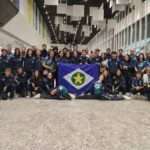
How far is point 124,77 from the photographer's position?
52.4ft

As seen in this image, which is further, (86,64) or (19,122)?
(86,64)

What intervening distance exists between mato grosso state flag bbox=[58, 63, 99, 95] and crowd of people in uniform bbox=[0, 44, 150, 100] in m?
0.21

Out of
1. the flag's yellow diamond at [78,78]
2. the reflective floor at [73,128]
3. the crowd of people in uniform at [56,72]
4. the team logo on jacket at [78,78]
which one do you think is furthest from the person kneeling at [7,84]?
the reflective floor at [73,128]

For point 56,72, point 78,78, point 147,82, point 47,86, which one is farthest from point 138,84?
point 47,86

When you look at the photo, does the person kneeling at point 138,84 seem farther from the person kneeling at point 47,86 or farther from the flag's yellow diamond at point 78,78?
the person kneeling at point 47,86

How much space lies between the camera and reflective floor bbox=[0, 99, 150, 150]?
20.9 feet

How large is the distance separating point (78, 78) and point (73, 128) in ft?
24.8

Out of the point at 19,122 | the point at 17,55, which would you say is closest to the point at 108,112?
the point at 19,122

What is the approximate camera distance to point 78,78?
15.4 m

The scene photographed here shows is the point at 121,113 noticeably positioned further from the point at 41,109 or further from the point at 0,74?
the point at 0,74

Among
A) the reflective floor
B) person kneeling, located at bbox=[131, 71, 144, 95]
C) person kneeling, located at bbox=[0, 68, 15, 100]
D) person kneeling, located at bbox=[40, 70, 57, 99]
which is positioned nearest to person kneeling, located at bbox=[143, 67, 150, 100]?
person kneeling, located at bbox=[131, 71, 144, 95]

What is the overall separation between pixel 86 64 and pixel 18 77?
8.12 feet

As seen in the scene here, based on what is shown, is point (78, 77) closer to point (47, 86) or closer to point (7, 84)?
point (47, 86)

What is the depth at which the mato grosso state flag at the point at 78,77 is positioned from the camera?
15211 millimetres
